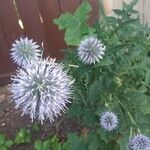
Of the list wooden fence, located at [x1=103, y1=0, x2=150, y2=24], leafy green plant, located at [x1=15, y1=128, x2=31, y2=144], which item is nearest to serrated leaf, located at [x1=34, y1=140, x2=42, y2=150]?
leafy green plant, located at [x1=15, y1=128, x2=31, y2=144]

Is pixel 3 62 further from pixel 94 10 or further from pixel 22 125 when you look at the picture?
pixel 94 10

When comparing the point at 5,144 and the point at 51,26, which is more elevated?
the point at 51,26

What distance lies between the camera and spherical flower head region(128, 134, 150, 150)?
1367mm

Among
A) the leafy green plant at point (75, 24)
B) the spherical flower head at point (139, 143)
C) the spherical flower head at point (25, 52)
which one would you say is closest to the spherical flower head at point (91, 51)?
the spherical flower head at point (25, 52)

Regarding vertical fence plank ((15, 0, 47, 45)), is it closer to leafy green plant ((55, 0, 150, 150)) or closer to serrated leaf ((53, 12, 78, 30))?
serrated leaf ((53, 12, 78, 30))

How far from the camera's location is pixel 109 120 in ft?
4.73

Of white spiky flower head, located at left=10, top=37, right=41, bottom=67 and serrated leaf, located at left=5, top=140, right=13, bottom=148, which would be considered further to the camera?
serrated leaf, located at left=5, top=140, right=13, bottom=148

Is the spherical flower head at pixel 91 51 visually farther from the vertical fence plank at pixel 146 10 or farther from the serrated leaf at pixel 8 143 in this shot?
the vertical fence plank at pixel 146 10

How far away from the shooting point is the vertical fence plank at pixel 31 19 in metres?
2.48

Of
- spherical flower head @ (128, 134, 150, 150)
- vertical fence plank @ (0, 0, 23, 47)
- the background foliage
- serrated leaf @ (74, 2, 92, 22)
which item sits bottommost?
spherical flower head @ (128, 134, 150, 150)

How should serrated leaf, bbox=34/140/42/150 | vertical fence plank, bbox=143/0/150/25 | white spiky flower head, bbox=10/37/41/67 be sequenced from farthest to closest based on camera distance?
vertical fence plank, bbox=143/0/150/25, serrated leaf, bbox=34/140/42/150, white spiky flower head, bbox=10/37/41/67

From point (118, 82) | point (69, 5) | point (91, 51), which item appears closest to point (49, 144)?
point (69, 5)

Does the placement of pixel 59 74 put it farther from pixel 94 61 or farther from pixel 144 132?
pixel 144 132

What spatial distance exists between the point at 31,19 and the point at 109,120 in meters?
1.25
